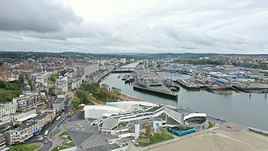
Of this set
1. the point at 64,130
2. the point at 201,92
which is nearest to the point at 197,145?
the point at 64,130

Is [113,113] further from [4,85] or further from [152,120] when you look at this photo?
[4,85]

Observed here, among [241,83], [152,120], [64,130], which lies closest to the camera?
[64,130]

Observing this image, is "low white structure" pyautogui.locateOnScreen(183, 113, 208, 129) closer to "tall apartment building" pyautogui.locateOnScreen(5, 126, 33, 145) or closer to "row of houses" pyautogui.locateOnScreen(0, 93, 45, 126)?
"tall apartment building" pyautogui.locateOnScreen(5, 126, 33, 145)

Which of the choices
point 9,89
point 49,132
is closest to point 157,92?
point 9,89

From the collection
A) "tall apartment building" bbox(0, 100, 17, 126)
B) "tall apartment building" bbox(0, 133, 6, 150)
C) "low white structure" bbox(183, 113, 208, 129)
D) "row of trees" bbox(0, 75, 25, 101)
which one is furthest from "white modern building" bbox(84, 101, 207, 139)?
"row of trees" bbox(0, 75, 25, 101)

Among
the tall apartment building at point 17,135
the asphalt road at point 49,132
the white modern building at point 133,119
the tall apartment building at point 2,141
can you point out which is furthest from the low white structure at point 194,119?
the tall apartment building at point 2,141

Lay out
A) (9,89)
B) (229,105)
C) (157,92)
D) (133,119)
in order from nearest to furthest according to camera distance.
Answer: (133,119) < (229,105) < (9,89) < (157,92)

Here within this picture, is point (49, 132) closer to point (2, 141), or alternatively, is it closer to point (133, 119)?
point (2, 141)

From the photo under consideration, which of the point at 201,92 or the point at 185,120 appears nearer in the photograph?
the point at 185,120

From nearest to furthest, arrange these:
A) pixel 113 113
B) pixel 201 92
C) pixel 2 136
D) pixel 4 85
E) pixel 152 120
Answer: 1. pixel 2 136
2. pixel 152 120
3. pixel 113 113
4. pixel 4 85
5. pixel 201 92
